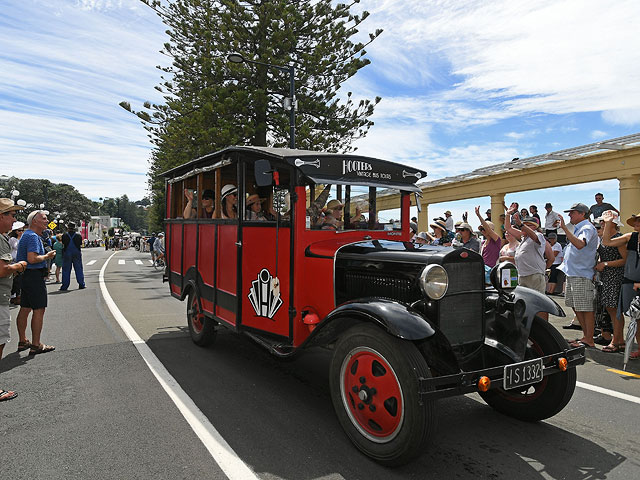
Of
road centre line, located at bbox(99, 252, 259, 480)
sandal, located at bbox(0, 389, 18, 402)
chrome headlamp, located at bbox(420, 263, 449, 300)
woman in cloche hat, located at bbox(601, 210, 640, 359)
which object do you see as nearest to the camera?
road centre line, located at bbox(99, 252, 259, 480)

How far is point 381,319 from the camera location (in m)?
2.96

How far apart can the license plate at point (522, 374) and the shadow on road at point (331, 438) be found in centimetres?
54

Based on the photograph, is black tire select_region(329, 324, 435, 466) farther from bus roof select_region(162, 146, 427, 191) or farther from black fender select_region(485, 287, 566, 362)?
bus roof select_region(162, 146, 427, 191)

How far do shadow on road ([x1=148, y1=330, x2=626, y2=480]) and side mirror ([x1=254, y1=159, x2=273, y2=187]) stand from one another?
209cm

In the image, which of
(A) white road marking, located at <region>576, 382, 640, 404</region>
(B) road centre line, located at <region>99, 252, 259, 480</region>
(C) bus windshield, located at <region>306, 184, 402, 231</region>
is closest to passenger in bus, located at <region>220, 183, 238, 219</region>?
(C) bus windshield, located at <region>306, 184, 402, 231</region>

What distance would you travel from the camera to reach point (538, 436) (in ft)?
11.1

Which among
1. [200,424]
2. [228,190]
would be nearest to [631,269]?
[228,190]

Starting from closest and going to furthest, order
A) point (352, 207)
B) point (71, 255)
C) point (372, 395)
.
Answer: point (372, 395), point (352, 207), point (71, 255)

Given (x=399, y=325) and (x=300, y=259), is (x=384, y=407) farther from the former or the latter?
(x=300, y=259)

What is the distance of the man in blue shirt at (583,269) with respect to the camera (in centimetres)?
599

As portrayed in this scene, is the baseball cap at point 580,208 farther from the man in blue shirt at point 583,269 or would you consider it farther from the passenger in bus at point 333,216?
the passenger in bus at point 333,216

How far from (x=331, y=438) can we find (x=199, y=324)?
339cm

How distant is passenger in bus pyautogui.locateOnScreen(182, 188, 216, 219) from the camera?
5688 millimetres

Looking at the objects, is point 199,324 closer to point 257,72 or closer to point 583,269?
point 583,269
